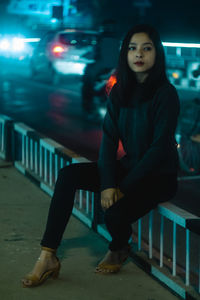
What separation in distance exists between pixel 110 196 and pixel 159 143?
0.45 meters

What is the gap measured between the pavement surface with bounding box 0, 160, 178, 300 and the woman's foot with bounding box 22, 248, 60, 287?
0.04 m

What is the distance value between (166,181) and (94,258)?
0.81 m

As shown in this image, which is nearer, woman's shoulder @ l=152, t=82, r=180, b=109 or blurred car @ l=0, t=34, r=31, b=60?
woman's shoulder @ l=152, t=82, r=180, b=109

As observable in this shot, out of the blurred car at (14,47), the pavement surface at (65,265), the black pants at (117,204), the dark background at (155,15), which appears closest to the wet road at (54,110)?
the pavement surface at (65,265)

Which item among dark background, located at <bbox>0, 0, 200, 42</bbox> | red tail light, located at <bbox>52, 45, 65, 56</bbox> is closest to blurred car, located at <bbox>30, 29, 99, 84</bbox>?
red tail light, located at <bbox>52, 45, 65, 56</bbox>

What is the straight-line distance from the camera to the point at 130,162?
4734 mm

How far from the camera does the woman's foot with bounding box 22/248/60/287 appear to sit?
4391mm

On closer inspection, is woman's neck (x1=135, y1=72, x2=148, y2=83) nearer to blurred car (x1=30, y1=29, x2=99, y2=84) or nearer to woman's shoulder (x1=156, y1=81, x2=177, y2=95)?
woman's shoulder (x1=156, y1=81, x2=177, y2=95)

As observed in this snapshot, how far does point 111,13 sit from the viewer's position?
47312 millimetres

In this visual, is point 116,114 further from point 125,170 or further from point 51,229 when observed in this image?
point 51,229

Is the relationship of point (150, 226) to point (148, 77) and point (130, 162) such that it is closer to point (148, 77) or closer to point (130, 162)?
point (130, 162)

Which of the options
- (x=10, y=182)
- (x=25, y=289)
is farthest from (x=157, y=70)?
(x=10, y=182)

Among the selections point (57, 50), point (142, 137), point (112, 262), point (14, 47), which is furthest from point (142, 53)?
point (14, 47)

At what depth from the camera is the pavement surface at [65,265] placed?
4.33m
